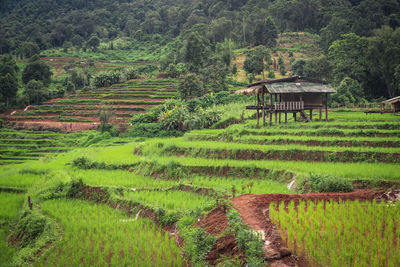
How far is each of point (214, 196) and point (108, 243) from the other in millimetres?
3793

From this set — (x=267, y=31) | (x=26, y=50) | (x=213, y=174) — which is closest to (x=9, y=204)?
(x=213, y=174)

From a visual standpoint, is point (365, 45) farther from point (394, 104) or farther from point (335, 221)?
point (335, 221)

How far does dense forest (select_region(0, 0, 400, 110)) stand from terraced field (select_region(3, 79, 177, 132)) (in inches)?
221

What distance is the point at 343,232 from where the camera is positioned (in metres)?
6.31

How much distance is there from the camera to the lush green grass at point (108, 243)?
21.7ft

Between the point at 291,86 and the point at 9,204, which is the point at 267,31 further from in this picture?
the point at 9,204

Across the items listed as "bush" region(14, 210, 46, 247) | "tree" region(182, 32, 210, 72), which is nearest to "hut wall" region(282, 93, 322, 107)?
"bush" region(14, 210, 46, 247)

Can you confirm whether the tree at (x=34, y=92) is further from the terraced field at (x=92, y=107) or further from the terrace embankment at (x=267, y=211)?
the terrace embankment at (x=267, y=211)

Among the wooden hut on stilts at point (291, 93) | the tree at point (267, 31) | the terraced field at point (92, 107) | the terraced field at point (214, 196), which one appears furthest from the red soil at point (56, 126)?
the tree at point (267, 31)

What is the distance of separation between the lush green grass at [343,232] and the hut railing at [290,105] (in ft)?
42.2

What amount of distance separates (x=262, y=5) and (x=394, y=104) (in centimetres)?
6451

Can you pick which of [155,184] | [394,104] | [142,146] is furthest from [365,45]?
[155,184]

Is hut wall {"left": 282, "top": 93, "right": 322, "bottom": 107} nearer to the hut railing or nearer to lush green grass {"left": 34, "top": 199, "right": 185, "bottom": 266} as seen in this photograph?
the hut railing

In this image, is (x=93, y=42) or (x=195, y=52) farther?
(x=93, y=42)
